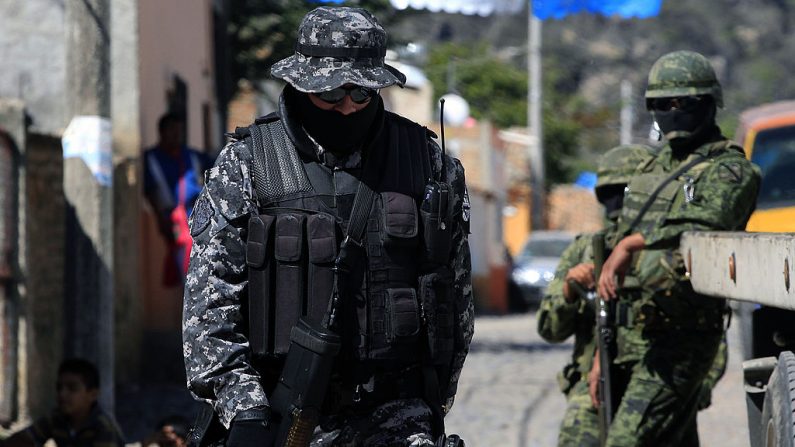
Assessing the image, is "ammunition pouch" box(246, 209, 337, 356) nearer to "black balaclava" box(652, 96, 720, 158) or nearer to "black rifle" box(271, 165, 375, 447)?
"black rifle" box(271, 165, 375, 447)

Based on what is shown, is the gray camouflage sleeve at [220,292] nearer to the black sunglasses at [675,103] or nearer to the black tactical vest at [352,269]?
the black tactical vest at [352,269]

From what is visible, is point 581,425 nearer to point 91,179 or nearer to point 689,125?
point 689,125

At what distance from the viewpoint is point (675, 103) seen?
6238 mm

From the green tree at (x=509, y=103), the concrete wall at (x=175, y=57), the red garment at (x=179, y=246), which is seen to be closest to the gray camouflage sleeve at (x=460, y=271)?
the red garment at (x=179, y=246)

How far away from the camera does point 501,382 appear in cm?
1322

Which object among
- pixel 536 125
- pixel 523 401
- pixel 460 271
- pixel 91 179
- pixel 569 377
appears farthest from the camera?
pixel 536 125

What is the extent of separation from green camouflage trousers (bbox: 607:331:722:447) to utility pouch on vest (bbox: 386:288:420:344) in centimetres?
203

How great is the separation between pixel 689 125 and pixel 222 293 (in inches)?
106

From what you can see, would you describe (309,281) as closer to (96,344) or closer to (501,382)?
(96,344)

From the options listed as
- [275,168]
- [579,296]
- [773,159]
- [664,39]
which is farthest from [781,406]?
[664,39]

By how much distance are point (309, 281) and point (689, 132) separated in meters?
2.53

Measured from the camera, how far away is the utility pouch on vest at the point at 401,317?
4.13 metres

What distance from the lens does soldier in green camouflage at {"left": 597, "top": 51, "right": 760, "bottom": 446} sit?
5.97m

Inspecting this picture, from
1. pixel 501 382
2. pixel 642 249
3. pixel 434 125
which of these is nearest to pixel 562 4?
pixel 501 382
